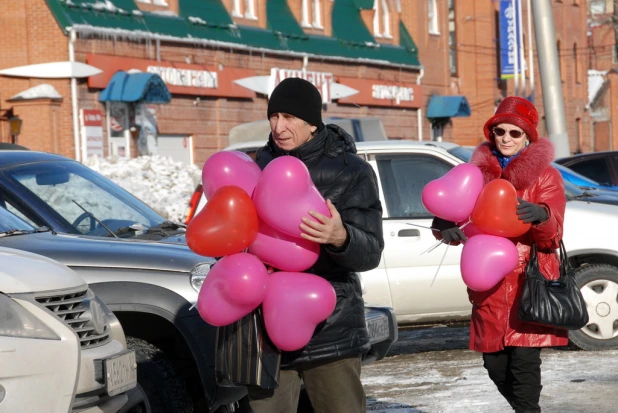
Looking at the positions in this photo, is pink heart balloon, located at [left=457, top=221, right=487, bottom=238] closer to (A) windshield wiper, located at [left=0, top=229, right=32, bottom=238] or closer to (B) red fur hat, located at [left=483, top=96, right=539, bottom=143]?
(B) red fur hat, located at [left=483, top=96, right=539, bottom=143]

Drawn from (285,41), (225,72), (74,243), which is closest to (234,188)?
(74,243)

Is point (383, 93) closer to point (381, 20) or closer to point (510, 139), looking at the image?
point (381, 20)

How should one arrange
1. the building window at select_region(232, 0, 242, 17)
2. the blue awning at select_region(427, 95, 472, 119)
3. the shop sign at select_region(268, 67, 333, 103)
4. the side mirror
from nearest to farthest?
the side mirror, the building window at select_region(232, 0, 242, 17), the shop sign at select_region(268, 67, 333, 103), the blue awning at select_region(427, 95, 472, 119)

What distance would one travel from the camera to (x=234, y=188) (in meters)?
4.54

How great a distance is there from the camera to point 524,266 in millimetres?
5691

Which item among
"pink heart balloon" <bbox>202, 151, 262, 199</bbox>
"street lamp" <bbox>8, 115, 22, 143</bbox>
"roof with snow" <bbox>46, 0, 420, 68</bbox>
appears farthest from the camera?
"roof with snow" <bbox>46, 0, 420, 68</bbox>

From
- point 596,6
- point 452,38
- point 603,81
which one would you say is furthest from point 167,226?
point 596,6

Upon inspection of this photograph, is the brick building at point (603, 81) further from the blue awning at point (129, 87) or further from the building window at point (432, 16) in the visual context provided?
the blue awning at point (129, 87)

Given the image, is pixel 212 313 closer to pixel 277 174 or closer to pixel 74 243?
pixel 277 174

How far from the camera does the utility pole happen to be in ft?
64.0

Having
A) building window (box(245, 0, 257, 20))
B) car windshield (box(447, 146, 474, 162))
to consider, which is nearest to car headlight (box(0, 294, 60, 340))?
car windshield (box(447, 146, 474, 162))

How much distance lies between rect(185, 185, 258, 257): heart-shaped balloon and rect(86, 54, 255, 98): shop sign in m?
21.5

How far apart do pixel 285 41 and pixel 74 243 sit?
90.6 feet

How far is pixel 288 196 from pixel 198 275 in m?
2.38
